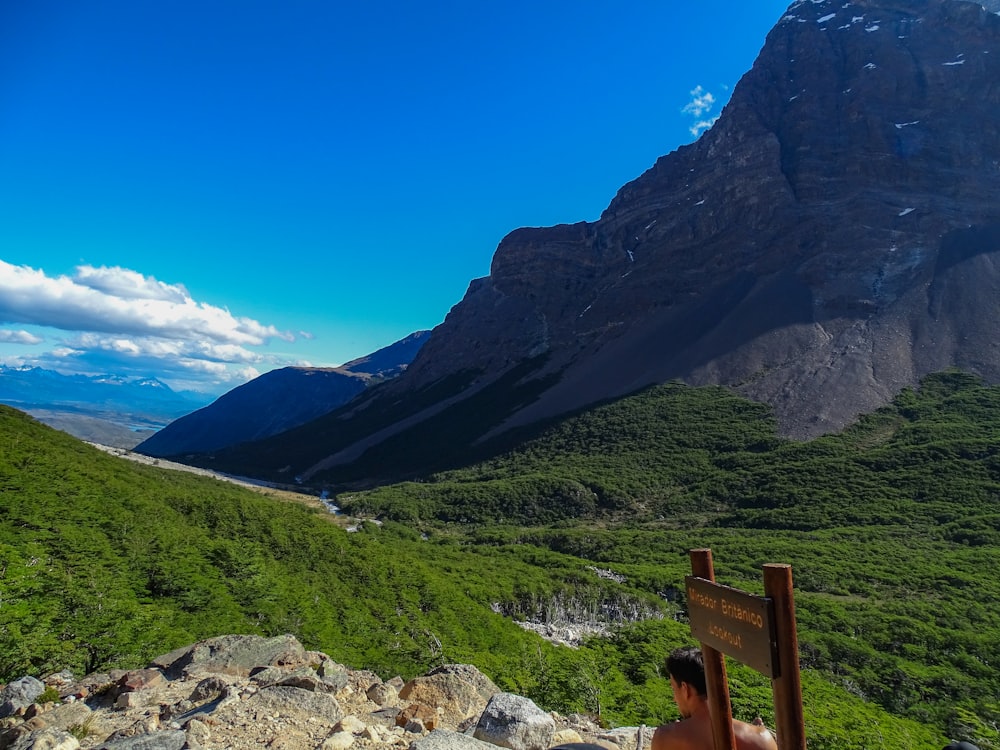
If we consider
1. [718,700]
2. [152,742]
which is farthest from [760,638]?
[152,742]

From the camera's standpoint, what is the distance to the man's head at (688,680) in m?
3.78

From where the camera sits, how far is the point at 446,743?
222 inches

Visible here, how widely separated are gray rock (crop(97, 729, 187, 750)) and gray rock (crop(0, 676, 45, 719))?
250 centimetres

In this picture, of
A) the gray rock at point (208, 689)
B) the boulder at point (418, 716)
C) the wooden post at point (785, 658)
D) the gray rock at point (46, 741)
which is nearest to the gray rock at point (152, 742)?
the gray rock at point (46, 741)

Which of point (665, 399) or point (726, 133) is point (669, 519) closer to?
point (665, 399)

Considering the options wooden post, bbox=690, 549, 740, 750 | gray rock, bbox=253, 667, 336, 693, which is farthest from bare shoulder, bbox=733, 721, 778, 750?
gray rock, bbox=253, 667, 336, 693

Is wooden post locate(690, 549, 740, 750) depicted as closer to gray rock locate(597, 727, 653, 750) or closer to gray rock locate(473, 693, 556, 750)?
gray rock locate(473, 693, 556, 750)

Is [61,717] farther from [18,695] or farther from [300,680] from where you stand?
[300,680]

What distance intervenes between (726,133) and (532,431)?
76.3 m

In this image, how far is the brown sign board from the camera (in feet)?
9.12

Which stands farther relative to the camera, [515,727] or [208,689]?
[208,689]

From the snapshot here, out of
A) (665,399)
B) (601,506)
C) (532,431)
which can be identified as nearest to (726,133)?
(665,399)

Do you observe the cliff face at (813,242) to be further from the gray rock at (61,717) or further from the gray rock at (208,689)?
the gray rock at (61,717)

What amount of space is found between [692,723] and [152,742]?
4965 mm
